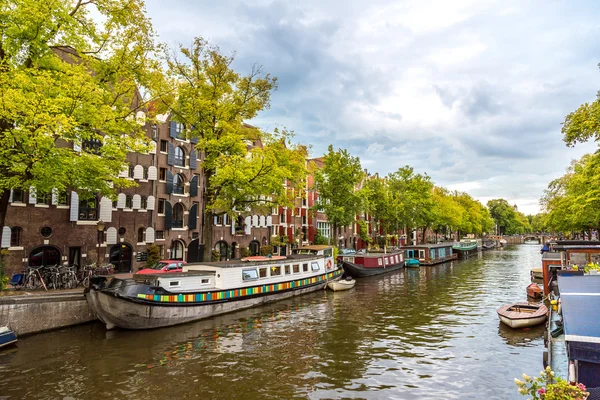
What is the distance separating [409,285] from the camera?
115 ft

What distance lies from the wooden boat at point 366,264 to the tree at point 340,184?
5.24m

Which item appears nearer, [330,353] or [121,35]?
[330,353]

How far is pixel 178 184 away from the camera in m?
35.6

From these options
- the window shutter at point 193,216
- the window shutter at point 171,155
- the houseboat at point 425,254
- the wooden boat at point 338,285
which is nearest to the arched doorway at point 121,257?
the window shutter at point 193,216

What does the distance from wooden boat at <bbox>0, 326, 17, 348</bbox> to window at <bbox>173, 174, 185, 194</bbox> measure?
817 inches

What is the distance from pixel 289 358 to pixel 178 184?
24883 millimetres

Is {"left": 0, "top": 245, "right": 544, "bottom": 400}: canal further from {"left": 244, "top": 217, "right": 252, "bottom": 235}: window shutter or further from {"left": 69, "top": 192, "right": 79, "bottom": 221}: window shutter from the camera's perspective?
{"left": 244, "top": 217, "right": 252, "bottom": 235}: window shutter

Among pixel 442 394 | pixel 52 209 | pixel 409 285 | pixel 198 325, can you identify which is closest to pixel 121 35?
pixel 52 209

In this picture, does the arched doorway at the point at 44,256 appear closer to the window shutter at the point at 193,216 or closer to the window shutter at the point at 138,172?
the window shutter at the point at 138,172

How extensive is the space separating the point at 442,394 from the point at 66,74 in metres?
20.8

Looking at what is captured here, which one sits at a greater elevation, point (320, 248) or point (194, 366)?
point (320, 248)

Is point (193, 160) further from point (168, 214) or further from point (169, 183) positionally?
point (168, 214)

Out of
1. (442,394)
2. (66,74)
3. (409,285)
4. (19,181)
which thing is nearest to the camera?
(442,394)

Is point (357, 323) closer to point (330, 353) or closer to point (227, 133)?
point (330, 353)
